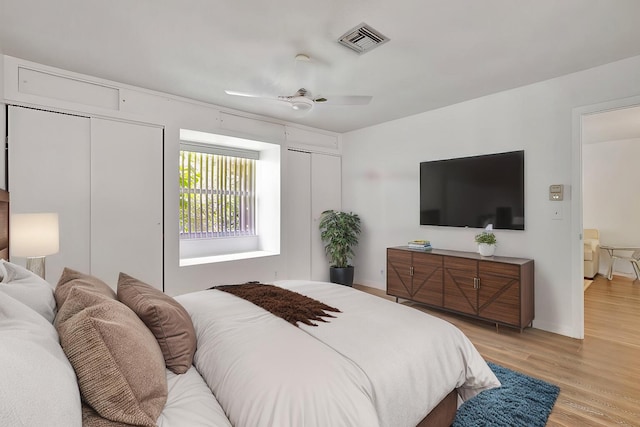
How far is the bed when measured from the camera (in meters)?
0.82

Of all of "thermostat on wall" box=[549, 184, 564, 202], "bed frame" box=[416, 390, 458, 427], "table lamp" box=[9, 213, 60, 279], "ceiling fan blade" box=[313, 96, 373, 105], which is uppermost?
"ceiling fan blade" box=[313, 96, 373, 105]

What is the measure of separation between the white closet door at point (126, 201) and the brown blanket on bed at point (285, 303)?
166cm

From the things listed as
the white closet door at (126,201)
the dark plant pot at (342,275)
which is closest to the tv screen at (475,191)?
the dark plant pot at (342,275)

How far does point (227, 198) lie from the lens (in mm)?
4891

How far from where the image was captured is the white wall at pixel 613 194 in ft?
18.9

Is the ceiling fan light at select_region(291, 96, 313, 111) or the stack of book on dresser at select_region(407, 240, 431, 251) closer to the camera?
the ceiling fan light at select_region(291, 96, 313, 111)

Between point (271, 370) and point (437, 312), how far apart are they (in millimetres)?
3172

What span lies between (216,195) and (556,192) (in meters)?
4.28

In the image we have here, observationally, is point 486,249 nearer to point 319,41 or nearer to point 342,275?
point 342,275

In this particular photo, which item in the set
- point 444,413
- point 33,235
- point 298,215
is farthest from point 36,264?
point 298,215

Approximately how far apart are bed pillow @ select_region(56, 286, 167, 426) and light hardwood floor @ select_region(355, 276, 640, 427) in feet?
7.30

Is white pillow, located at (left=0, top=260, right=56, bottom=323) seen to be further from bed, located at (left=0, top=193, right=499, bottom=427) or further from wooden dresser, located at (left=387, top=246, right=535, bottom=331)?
wooden dresser, located at (left=387, top=246, right=535, bottom=331)

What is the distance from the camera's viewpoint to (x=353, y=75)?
313cm

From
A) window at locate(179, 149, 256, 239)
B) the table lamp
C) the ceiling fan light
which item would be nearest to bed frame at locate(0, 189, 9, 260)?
the table lamp
